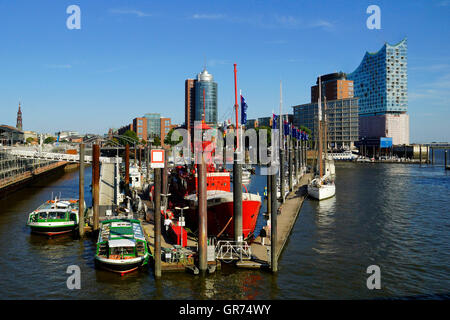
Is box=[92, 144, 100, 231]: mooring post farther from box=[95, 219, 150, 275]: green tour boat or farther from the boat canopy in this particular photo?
the boat canopy

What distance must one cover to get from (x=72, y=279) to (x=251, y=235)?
14.4m

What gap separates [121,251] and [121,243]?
0.52 meters

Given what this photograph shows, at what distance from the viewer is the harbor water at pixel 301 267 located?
874 inches

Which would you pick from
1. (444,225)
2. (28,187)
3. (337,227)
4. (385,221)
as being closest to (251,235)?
(337,227)

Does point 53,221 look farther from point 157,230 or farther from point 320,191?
point 320,191

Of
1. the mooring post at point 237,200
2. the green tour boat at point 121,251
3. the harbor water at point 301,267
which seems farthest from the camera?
the mooring post at point 237,200

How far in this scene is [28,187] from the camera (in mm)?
75125

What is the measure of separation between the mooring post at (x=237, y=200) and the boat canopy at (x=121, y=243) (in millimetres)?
7374

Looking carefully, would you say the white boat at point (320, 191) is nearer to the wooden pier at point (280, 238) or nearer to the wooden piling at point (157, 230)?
the wooden pier at point (280, 238)

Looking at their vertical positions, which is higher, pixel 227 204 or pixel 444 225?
pixel 227 204

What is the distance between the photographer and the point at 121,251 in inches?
965

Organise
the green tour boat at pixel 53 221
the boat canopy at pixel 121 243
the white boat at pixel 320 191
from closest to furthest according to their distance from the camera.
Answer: the boat canopy at pixel 121 243, the green tour boat at pixel 53 221, the white boat at pixel 320 191

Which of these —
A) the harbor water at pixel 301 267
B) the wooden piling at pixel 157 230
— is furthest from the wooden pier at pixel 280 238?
the wooden piling at pixel 157 230
